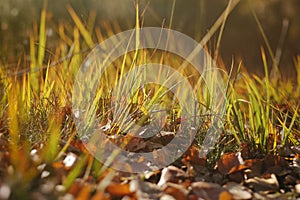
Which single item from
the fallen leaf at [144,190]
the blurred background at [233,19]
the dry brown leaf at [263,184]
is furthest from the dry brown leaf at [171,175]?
the blurred background at [233,19]

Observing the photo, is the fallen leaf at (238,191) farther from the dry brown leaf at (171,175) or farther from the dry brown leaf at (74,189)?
the dry brown leaf at (74,189)

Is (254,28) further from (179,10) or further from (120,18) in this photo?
(120,18)

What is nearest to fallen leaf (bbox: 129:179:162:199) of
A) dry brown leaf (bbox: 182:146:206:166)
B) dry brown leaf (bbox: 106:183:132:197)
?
dry brown leaf (bbox: 106:183:132:197)

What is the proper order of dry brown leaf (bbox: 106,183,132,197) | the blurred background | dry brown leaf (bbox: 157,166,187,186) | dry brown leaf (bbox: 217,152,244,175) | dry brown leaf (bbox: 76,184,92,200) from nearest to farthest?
dry brown leaf (bbox: 76,184,92,200)
dry brown leaf (bbox: 106,183,132,197)
dry brown leaf (bbox: 157,166,187,186)
dry brown leaf (bbox: 217,152,244,175)
the blurred background

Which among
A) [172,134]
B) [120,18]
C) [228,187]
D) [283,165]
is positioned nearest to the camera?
[228,187]

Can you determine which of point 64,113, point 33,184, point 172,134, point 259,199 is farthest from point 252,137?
point 33,184

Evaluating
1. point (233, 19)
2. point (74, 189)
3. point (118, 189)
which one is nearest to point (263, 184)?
point (118, 189)

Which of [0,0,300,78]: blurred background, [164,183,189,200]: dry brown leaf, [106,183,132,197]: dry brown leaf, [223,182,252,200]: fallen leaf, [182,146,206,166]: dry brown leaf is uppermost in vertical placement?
[0,0,300,78]: blurred background

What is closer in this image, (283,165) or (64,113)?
(283,165)

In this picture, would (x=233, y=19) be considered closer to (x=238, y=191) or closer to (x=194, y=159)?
(x=194, y=159)

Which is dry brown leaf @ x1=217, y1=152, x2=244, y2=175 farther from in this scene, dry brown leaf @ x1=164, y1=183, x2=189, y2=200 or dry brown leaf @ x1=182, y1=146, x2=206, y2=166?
dry brown leaf @ x1=164, y1=183, x2=189, y2=200

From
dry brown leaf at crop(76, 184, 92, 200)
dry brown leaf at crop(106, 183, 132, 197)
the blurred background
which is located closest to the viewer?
dry brown leaf at crop(76, 184, 92, 200)
